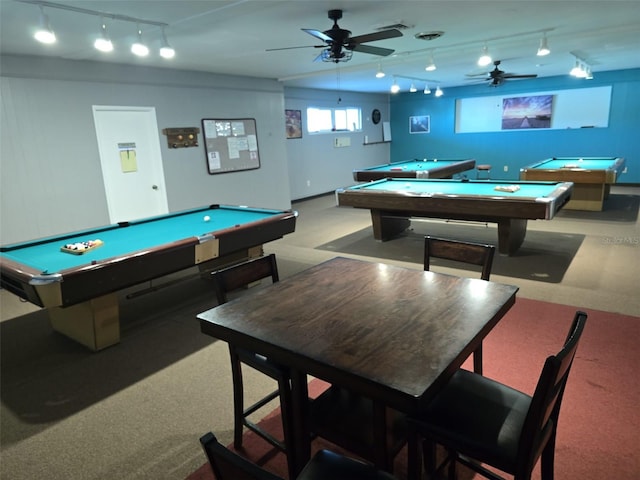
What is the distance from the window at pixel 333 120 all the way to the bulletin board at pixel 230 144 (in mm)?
2486

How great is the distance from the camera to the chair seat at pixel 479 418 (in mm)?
1265

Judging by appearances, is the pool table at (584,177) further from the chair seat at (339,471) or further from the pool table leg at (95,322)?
the chair seat at (339,471)

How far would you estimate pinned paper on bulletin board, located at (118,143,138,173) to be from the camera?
5277 millimetres

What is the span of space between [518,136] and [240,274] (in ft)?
30.8

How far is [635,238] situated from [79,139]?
21.9 ft

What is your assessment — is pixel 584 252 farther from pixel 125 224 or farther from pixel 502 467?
pixel 125 224

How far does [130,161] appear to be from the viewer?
212 inches

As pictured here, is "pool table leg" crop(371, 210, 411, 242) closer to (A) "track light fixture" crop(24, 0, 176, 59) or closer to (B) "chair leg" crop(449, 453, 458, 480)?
(A) "track light fixture" crop(24, 0, 176, 59)

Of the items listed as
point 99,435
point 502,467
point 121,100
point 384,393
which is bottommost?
point 99,435

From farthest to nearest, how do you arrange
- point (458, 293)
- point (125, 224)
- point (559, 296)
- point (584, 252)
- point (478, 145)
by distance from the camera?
point (478, 145) → point (584, 252) → point (125, 224) → point (559, 296) → point (458, 293)

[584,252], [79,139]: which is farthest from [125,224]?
[584,252]

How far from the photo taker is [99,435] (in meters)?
2.10

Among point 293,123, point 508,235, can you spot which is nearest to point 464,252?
point 508,235

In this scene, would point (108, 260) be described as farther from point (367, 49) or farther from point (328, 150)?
point (328, 150)
